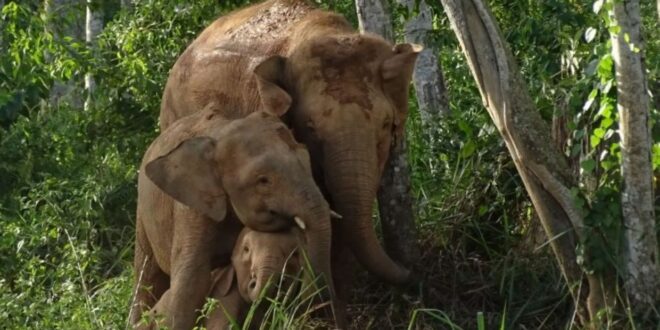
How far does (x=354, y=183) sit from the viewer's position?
32.7ft

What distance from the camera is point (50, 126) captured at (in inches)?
553

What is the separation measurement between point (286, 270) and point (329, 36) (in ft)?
5.14

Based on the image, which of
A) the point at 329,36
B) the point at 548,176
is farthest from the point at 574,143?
the point at 329,36

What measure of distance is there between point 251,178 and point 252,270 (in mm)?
477

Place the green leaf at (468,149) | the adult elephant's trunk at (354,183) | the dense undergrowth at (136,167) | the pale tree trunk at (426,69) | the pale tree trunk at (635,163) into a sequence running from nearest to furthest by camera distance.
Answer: the pale tree trunk at (635,163) → the adult elephant's trunk at (354,183) → the dense undergrowth at (136,167) → the green leaf at (468,149) → the pale tree trunk at (426,69)

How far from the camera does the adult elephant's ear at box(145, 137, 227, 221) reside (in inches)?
383

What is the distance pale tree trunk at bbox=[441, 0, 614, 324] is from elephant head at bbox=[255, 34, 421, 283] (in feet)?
3.15

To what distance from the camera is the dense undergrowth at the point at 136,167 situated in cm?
1026

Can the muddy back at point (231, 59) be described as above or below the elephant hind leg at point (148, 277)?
above

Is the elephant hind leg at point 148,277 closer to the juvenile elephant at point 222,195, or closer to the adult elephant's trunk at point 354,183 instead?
the juvenile elephant at point 222,195

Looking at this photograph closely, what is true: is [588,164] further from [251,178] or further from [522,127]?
[251,178]

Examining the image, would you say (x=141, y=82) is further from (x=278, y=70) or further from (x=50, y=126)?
(x=278, y=70)

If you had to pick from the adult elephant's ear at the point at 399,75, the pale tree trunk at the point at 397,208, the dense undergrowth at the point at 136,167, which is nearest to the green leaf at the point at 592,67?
the dense undergrowth at the point at 136,167

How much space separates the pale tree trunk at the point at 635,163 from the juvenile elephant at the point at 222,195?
4.86 feet
